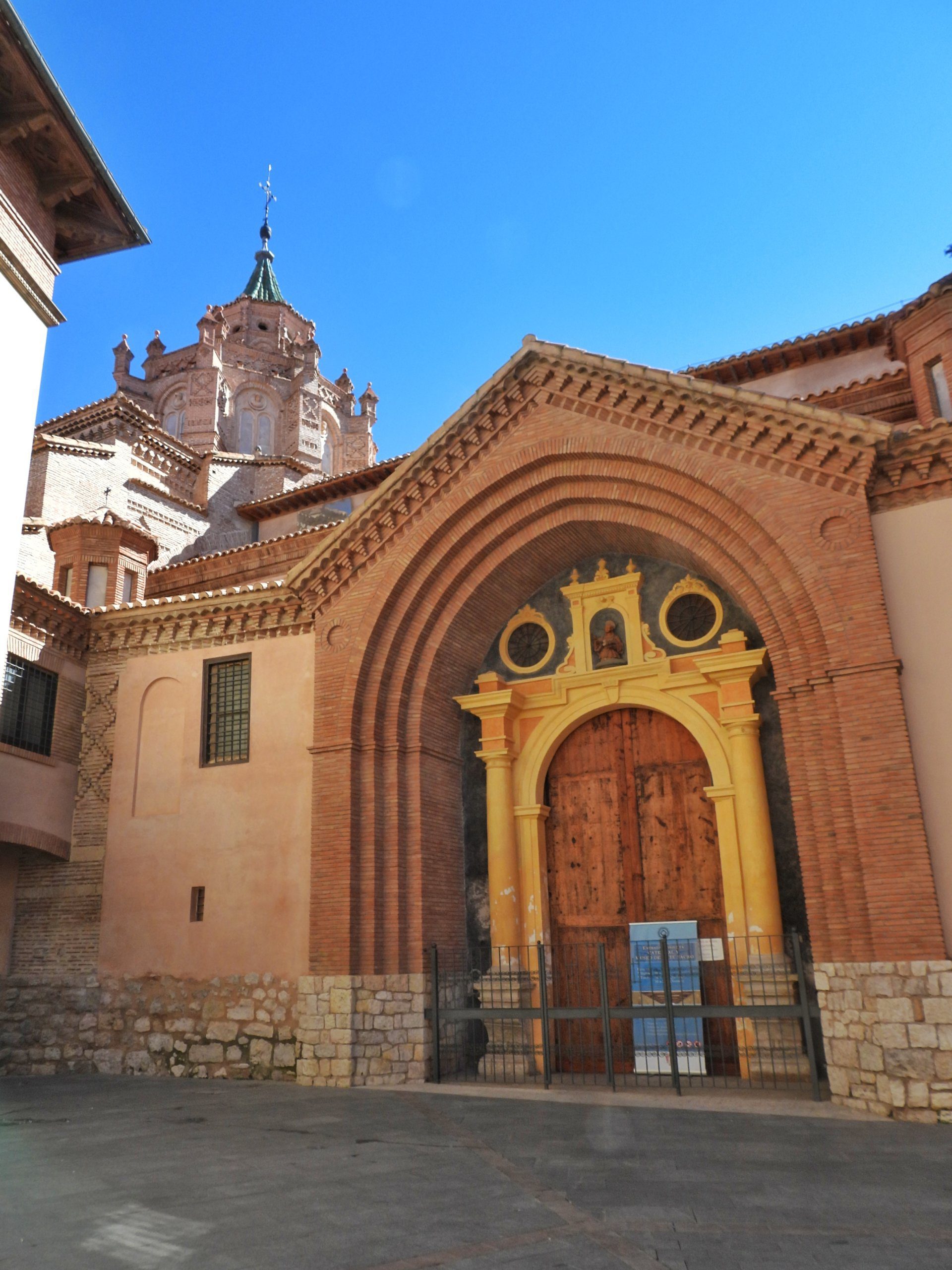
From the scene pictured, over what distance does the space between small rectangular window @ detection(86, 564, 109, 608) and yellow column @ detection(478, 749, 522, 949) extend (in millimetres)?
10132

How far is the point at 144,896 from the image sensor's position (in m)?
13.4

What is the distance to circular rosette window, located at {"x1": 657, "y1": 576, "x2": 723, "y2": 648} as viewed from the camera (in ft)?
41.0

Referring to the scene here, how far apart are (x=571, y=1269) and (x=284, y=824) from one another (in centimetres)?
857

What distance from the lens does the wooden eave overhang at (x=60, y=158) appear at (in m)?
8.01

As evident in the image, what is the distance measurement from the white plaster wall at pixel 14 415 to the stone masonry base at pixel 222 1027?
5830mm

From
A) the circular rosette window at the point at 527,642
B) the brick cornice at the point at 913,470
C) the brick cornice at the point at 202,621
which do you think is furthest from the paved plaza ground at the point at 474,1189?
the brick cornice at the point at 202,621

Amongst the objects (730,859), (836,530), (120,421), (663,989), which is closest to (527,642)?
(730,859)

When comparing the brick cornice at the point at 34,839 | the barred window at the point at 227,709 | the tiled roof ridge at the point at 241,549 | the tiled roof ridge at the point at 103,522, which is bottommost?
the brick cornice at the point at 34,839

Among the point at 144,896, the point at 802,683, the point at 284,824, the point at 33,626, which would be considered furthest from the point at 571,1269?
the point at 33,626

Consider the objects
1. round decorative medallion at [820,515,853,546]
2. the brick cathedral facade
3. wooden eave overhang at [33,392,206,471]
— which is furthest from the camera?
wooden eave overhang at [33,392,206,471]

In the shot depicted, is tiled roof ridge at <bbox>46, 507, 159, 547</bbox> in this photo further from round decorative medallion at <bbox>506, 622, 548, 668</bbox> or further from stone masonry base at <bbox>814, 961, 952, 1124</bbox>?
stone masonry base at <bbox>814, 961, 952, 1124</bbox>

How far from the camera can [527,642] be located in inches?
541

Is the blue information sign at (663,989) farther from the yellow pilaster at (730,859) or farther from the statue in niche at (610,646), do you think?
the statue in niche at (610,646)

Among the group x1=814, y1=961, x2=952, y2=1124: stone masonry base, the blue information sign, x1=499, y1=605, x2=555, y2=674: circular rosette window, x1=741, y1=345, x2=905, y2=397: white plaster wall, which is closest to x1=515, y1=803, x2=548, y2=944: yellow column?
the blue information sign
